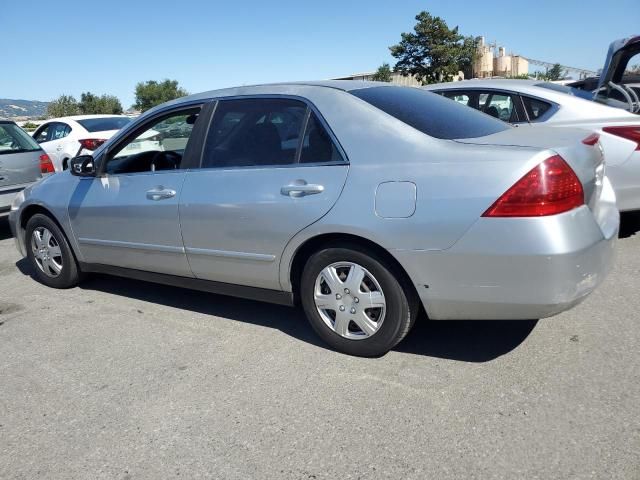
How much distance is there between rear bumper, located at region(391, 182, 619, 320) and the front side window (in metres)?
1.97

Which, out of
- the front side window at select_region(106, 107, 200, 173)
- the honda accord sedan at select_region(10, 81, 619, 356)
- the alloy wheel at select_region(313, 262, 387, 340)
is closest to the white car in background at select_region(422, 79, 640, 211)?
the honda accord sedan at select_region(10, 81, 619, 356)

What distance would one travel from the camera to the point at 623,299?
12.5ft

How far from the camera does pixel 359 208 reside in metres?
2.93

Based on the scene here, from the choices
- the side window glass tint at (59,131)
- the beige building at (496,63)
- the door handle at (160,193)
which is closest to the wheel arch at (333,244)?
the door handle at (160,193)

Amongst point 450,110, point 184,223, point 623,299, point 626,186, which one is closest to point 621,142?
point 626,186

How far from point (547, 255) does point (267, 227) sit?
156 centimetres

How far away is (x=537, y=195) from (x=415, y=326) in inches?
53.9

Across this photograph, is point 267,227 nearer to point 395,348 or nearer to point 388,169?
point 388,169

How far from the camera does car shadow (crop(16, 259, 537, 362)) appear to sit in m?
3.25

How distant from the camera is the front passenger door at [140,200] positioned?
3805mm

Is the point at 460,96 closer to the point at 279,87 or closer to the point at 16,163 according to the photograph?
the point at 279,87

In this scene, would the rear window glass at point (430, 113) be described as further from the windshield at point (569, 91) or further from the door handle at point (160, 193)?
the windshield at point (569, 91)

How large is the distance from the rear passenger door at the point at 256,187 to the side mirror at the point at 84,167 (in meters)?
1.04

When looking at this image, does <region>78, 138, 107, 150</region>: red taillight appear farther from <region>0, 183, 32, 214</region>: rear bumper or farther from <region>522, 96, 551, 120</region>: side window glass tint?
<region>522, 96, 551, 120</region>: side window glass tint
